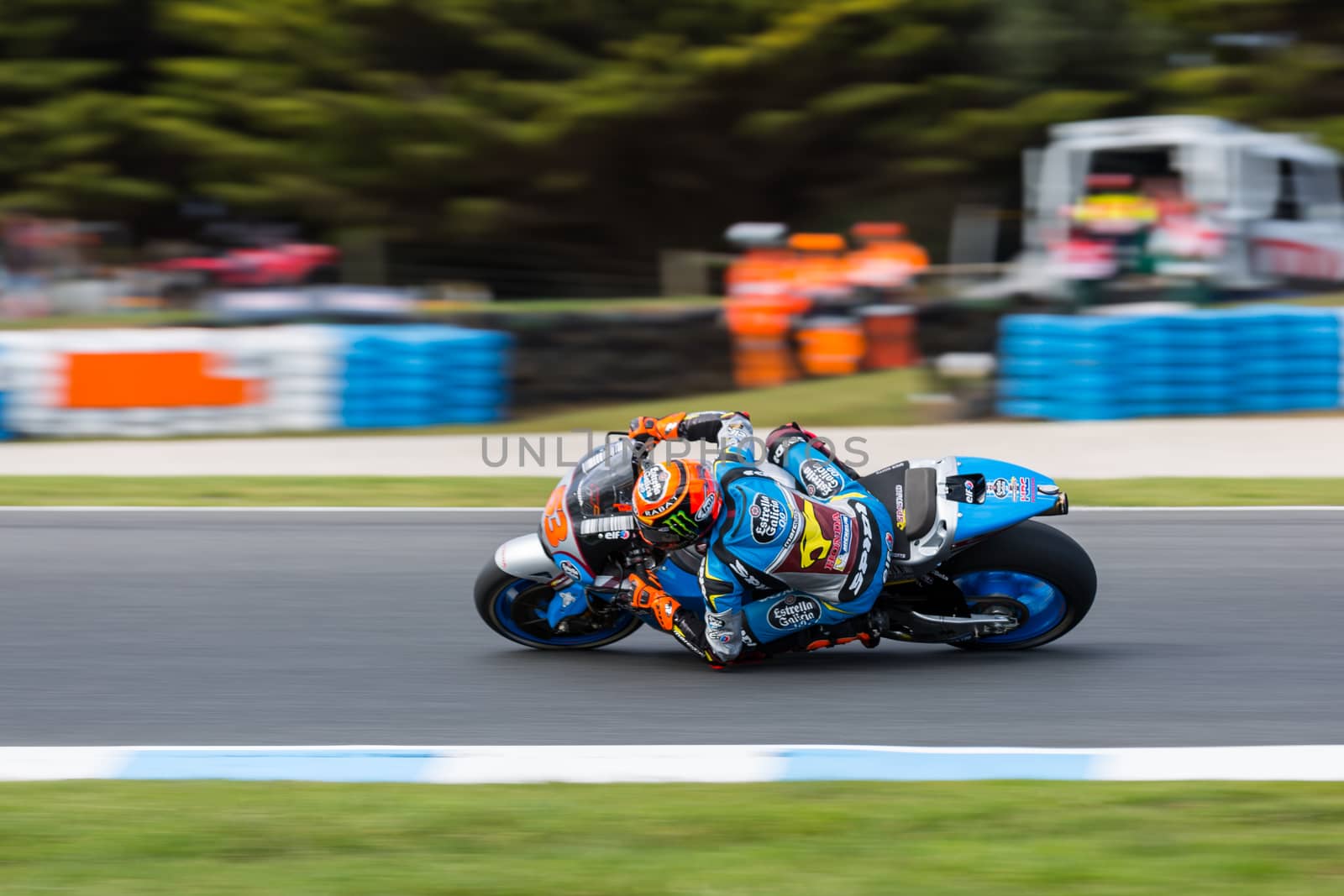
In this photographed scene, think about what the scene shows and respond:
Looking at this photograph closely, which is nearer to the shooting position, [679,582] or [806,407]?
[679,582]

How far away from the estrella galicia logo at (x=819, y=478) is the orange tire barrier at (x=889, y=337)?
9462mm

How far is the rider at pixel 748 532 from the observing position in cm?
500

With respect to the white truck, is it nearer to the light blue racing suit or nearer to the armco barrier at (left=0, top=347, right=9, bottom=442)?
the armco barrier at (left=0, top=347, right=9, bottom=442)

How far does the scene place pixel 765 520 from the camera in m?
5.18

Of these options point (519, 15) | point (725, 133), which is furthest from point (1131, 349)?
point (519, 15)

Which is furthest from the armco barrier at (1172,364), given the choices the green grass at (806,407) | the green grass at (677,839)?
the green grass at (677,839)

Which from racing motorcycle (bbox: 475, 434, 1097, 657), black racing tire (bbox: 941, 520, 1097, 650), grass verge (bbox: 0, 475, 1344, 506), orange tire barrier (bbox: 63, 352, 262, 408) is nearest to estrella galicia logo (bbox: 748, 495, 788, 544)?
racing motorcycle (bbox: 475, 434, 1097, 657)

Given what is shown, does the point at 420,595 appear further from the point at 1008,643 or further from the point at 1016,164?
the point at 1016,164

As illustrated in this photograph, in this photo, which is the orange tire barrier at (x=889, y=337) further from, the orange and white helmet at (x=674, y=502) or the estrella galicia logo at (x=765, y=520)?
the orange and white helmet at (x=674, y=502)

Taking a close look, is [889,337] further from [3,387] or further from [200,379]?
[3,387]

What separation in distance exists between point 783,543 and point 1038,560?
36.8 inches

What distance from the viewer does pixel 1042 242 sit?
674 inches

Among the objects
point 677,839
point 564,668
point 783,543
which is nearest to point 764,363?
point 564,668

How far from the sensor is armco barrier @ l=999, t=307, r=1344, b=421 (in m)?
12.2
